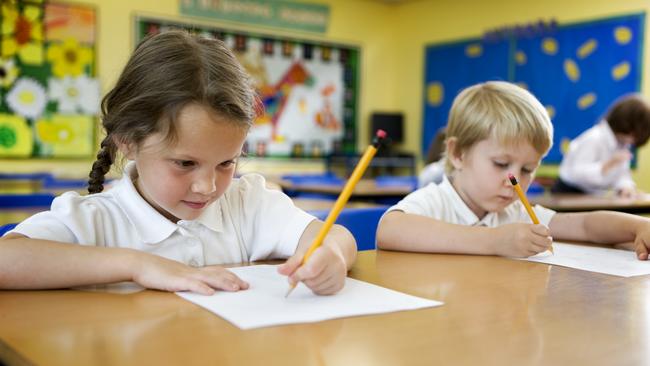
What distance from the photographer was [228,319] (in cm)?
66

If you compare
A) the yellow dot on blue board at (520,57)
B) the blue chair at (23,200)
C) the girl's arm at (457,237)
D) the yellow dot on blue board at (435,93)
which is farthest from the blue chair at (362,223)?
the yellow dot on blue board at (435,93)

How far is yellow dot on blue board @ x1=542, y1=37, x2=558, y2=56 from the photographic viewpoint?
600cm

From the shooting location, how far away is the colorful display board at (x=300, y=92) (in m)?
6.67

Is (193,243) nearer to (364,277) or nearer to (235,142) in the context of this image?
(235,142)

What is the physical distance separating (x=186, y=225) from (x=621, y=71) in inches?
206

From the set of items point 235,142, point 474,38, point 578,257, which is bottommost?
point 578,257

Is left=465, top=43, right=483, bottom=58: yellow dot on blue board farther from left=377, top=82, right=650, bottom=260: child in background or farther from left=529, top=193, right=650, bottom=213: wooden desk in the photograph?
left=377, top=82, right=650, bottom=260: child in background

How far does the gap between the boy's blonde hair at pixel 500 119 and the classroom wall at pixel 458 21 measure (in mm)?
4315

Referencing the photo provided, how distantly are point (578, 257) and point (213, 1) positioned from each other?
576 centimetres

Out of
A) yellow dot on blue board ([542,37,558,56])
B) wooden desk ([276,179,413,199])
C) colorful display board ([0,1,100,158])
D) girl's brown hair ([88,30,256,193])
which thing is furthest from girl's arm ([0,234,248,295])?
yellow dot on blue board ([542,37,558,56])

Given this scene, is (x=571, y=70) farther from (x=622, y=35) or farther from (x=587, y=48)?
(x=622, y=35)

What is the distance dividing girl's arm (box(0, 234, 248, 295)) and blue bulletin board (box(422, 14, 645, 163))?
5.37 m

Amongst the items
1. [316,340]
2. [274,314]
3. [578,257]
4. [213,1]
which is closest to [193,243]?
[274,314]

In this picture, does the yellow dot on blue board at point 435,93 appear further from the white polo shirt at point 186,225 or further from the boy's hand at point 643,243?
the white polo shirt at point 186,225
